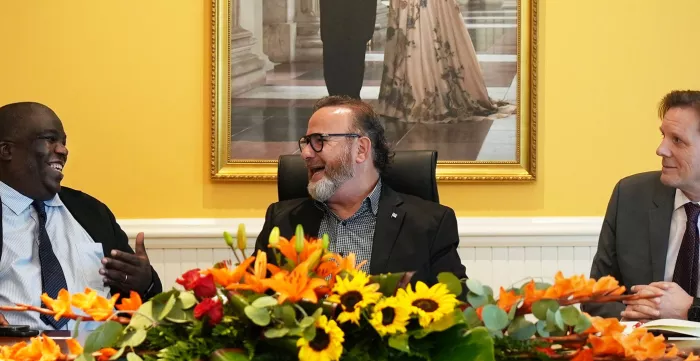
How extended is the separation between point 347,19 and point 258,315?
→ 2.99m

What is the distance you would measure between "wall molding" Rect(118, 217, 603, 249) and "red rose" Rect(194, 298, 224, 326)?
9.10ft

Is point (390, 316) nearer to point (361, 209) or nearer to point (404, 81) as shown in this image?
point (361, 209)

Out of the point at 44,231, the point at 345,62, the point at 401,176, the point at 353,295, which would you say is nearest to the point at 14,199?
the point at 44,231

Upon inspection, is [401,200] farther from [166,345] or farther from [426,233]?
[166,345]

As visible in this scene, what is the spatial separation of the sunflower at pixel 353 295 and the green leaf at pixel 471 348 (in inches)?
4.6

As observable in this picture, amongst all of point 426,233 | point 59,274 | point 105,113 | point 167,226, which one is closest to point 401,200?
point 426,233

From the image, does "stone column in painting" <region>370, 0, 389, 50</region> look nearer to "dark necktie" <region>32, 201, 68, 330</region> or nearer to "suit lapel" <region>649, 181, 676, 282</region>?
"suit lapel" <region>649, 181, 676, 282</region>

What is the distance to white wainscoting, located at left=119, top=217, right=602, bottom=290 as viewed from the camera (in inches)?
157

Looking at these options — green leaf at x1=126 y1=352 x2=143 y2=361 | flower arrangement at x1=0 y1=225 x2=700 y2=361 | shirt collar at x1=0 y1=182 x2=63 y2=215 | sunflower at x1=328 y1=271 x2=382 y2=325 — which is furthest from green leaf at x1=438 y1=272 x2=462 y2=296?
shirt collar at x1=0 y1=182 x2=63 y2=215

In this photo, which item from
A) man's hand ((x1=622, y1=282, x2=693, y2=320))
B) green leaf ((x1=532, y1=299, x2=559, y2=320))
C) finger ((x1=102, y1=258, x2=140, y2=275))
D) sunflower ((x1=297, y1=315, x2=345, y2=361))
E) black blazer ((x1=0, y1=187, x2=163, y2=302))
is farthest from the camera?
black blazer ((x1=0, y1=187, x2=163, y2=302))

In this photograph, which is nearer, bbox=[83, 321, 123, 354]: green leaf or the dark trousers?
bbox=[83, 321, 123, 354]: green leaf

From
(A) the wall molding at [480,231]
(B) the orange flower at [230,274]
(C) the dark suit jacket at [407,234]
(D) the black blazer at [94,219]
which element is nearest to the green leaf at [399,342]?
(B) the orange flower at [230,274]

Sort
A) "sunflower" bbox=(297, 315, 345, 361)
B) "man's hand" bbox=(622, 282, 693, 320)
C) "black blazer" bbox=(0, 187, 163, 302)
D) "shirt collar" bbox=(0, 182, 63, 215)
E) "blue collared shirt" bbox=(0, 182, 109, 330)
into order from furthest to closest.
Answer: "black blazer" bbox=(0, 187, 163, 302) < "shirt collar" bbox=(0, 182, 63, 215) < "blue collared shirt" bbox=(0, 182, 109, 330) < "man's hand" bbox=(622, 282, 693, 320) < "sunflower" bbox=(297, 315, 345, 361)

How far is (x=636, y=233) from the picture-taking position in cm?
294
